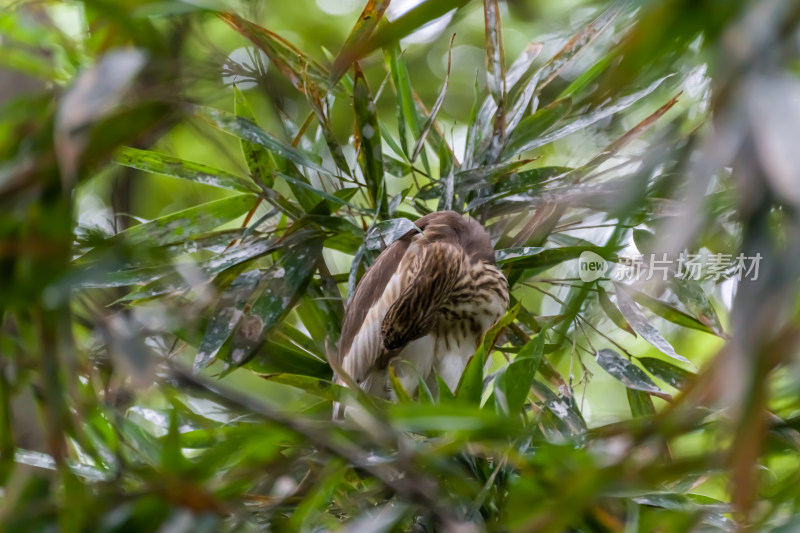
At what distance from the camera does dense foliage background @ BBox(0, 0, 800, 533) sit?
2.39 feet

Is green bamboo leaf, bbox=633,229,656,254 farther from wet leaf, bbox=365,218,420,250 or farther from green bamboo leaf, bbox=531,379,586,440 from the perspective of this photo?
wet leaf, bbox=365,218,420,250

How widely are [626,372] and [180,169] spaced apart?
3.42ft

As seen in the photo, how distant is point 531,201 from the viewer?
6.31 ft

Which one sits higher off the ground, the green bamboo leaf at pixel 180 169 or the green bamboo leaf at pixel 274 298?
the green bamboo leaf at pixel 180 169

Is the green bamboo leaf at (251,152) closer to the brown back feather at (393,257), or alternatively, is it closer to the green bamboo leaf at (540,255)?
the brown back feather at (393,257)

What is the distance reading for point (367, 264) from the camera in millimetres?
2168

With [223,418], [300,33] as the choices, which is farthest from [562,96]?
[300,33]

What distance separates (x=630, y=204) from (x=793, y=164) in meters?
0.19

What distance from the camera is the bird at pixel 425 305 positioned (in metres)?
2.03

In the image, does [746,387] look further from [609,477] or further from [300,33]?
[300,33]

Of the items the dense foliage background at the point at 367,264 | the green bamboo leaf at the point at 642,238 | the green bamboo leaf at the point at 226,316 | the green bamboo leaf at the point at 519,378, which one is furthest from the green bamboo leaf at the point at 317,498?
the green bamboo leaf at the point at 642,238

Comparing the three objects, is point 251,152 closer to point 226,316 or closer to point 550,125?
point 226,316

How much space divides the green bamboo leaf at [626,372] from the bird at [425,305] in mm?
371

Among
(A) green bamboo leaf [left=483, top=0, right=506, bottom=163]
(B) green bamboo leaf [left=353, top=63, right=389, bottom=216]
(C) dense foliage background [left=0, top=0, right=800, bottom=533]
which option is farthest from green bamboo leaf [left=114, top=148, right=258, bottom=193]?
(A) green bamboo leaf [left=483, top=0, right=506, bottom=163]
